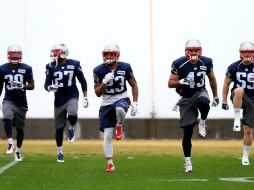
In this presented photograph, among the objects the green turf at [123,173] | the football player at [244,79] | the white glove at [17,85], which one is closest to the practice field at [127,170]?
the green turf at [123,173]

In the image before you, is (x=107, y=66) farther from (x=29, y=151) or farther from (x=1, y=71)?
(x=29, y=151)

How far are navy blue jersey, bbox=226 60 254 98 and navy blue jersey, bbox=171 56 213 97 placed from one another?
4.60 feet

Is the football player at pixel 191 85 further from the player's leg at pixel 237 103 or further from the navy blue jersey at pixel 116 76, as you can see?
the player's leg at pixel 237 103

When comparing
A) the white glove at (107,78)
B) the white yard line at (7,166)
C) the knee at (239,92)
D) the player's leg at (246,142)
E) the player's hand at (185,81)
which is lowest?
the white yard line at (7,166)

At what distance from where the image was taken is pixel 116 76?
15.3m

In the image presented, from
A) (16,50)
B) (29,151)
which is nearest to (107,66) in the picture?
(16,50)

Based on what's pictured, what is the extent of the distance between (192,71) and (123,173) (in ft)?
6.02

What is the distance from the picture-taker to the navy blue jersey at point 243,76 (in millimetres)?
16297

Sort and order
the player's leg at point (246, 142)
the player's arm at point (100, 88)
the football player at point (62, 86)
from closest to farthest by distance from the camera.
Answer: the player's arm at point (100, 88), the player's leg at point (246, 142), the football player at point (62, 86)

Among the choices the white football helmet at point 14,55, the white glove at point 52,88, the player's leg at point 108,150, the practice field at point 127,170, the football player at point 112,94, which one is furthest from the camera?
the white football helmet at point 14,55

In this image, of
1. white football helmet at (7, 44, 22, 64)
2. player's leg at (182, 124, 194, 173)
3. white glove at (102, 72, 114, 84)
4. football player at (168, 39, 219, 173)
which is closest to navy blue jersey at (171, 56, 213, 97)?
football player at (168, 39, 219, 173)

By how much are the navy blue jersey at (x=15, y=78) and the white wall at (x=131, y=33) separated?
10.4 metres

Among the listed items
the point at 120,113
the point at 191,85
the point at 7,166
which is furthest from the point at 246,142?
the point at 7,166

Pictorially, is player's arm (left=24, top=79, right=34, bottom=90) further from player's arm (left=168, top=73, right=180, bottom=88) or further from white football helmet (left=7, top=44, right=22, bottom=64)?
player's arm (left=168, top=73, right=180, bottom=88)
